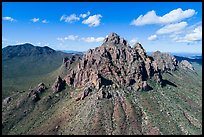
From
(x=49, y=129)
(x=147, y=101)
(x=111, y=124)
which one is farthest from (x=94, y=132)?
(x=147, y=101)

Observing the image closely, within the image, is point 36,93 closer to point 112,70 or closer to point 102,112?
point 102,112

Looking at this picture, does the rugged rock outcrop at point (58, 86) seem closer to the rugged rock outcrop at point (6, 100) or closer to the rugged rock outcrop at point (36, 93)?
the rugged rock outcrop at point (36, 93)

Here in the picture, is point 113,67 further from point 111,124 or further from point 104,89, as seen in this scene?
point 111,124

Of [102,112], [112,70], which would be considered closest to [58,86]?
[112,70]

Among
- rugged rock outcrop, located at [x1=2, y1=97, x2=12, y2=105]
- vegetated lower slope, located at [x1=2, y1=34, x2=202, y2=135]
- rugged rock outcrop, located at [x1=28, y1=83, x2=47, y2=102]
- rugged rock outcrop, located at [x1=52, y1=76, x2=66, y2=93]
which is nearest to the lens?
vegetated lower slope, located at [x1=2, y1=34, x2=202, y2=135]

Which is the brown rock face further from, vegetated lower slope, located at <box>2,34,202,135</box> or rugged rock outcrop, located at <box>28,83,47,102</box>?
rugged rock outcrop, located at <box>28,83,47,102</box>

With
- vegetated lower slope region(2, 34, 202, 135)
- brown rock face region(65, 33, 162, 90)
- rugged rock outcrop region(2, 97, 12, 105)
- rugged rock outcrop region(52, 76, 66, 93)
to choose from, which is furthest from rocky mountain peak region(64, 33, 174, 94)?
rugged rock outcrop region(2, 97, 12, 105)
